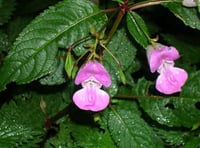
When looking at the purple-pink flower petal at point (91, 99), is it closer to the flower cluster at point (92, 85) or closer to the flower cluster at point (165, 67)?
the flower cluster at point (92, 85)

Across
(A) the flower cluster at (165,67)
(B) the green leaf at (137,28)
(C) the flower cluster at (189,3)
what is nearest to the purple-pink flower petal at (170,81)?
(A) the flower cluster at (165,67)

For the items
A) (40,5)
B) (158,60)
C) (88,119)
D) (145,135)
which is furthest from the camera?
(40,5)

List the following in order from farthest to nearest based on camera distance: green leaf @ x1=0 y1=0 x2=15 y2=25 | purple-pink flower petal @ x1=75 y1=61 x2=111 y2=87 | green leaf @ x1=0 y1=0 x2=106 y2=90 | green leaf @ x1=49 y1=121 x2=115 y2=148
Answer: green leaf @ x1=0 y1=0 x2=15 y2=25
green leaf @ x1=49 y1=121 x2=115 y2=148
green leaf @ x1=0 y1=0 x2=106 y2=90
purple-pink flower petal @ x1=75 y1=61 x2=111 y2=87

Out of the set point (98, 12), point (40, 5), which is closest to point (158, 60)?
point (98, 12)

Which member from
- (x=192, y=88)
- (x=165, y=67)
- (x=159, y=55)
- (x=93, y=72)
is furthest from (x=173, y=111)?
(x=93, y=72)

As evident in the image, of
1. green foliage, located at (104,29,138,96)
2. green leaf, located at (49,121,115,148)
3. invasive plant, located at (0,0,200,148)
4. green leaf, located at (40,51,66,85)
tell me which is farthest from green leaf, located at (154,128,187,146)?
green leaf, located at (40,51,66,85)

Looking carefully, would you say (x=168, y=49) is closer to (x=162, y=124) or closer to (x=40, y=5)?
(x=162, y=124)

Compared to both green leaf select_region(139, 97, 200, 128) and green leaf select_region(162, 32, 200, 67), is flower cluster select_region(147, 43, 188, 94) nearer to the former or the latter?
green leaf select_region(139, 97, 200, 128)

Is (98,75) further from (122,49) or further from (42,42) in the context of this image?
(122,49)

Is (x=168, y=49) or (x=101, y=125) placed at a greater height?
(x=168, y=49)
